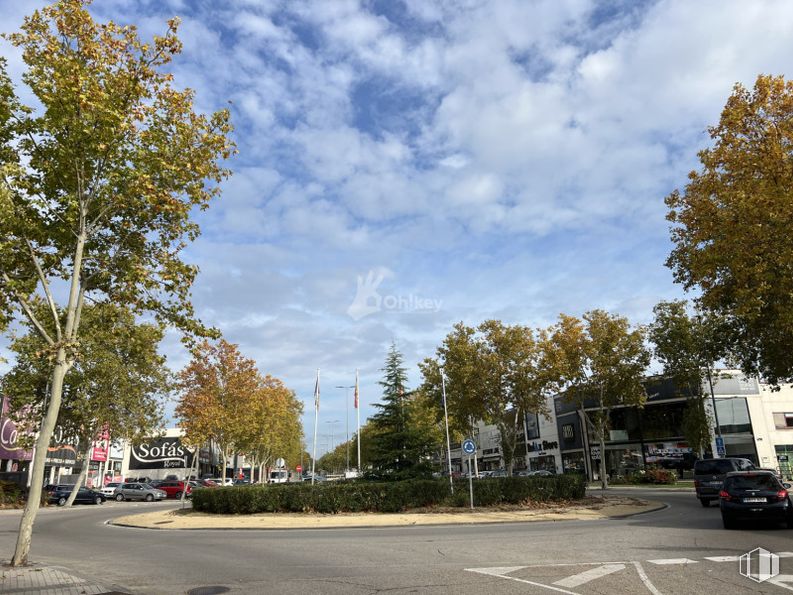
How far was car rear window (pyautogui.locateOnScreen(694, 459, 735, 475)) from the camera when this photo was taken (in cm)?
2303

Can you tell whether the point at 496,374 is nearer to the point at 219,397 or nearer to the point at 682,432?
the point at 219,397

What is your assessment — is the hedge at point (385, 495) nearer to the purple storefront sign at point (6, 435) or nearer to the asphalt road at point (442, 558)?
the asphalt road at point (442, 558)

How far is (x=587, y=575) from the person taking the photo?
9.17 m

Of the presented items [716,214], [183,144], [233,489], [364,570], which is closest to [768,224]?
[716,214]

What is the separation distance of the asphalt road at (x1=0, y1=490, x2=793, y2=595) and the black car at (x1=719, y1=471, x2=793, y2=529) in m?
0.42

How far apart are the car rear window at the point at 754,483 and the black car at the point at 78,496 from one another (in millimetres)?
43058

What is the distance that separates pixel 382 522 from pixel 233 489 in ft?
28.7

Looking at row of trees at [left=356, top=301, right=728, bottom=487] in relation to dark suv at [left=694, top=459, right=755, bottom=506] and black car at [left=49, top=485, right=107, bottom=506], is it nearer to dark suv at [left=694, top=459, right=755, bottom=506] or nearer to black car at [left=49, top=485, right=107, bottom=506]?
dark suv at [left=694, top=459, right=755, bottom=506]

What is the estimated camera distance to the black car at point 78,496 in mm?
41312

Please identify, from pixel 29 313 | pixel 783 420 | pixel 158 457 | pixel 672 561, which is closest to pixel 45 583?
pixel 29 313

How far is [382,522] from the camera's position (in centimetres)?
2030

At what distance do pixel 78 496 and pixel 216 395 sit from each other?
516 inches

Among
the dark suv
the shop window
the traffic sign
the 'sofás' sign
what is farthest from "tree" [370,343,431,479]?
the 'sofás' sign

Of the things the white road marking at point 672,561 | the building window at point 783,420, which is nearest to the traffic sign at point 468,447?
the white road marking at point 672,561
